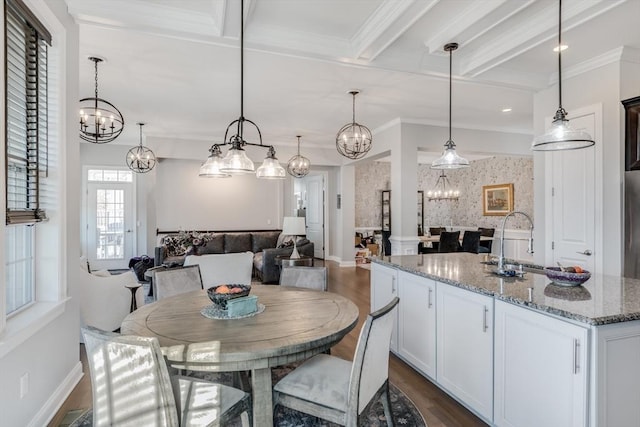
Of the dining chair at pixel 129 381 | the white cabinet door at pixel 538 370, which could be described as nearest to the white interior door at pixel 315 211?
the white cabinet door at pixel 538 370

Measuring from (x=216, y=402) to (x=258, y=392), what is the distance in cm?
21

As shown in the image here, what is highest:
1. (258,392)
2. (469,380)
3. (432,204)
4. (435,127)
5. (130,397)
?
(435,127)

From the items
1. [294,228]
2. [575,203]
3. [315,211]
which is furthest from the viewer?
[315,211]

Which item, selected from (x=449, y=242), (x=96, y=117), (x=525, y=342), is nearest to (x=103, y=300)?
(x=96, y=117)

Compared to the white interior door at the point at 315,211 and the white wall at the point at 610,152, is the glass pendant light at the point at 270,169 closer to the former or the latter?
the white wall at the point at 610,152

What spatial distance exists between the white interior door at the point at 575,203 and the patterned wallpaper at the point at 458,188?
198 inches

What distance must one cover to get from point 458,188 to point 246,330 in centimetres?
997

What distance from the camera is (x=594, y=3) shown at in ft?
8.42

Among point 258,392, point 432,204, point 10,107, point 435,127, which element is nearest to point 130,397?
point 258,392

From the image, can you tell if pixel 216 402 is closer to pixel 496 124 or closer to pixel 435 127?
pixel 435 127

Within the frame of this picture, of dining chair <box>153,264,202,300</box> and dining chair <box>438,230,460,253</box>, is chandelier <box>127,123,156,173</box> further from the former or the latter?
dining chair <box>438,230,460,253</box>

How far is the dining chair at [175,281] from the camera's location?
2831 millimetres

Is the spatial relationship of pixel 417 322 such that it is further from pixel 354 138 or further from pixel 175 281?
pixel 354 138

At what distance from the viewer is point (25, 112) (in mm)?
2143
